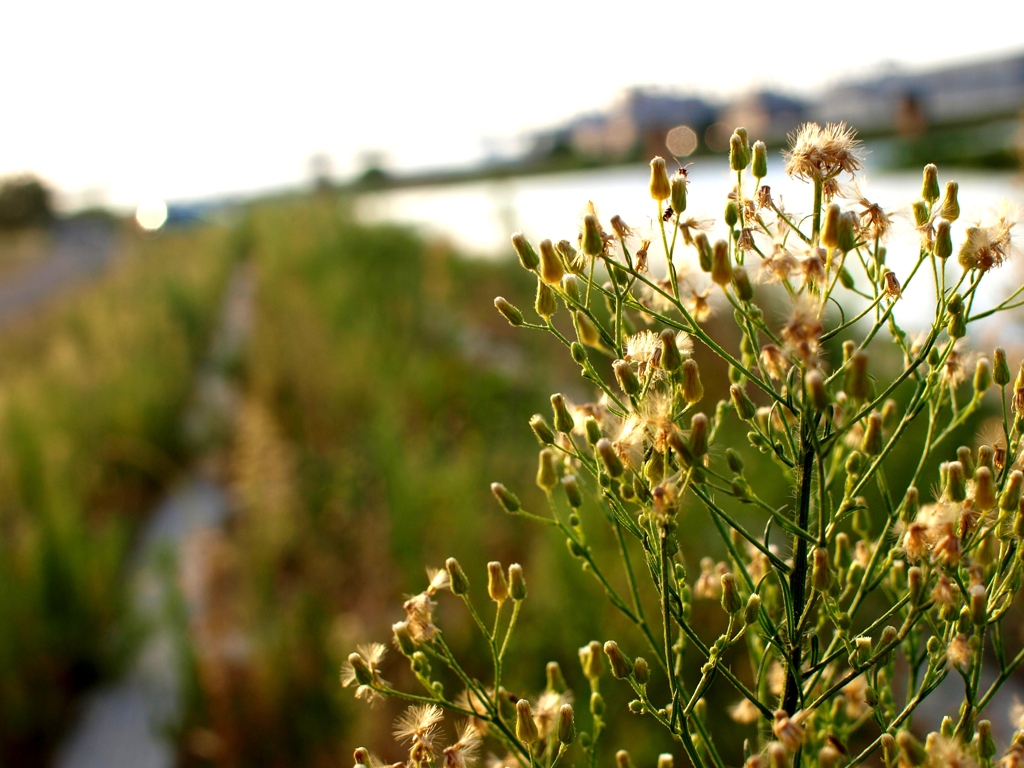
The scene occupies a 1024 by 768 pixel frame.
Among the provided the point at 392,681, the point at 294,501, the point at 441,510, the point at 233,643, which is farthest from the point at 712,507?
Result: the point at 294,501

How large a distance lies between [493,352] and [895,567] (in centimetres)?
525

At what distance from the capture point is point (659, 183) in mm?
664

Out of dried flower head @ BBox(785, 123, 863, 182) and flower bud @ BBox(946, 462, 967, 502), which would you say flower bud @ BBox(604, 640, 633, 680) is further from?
dried flower head @ BBox(785, 123, 863, 182)

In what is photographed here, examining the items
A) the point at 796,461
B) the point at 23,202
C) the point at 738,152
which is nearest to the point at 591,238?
the point at 738,152

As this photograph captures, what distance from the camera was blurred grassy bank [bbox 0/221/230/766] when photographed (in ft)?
7.75

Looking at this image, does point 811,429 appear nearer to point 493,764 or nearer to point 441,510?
point 493,764

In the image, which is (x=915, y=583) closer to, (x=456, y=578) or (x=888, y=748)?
(x=888, y=748)

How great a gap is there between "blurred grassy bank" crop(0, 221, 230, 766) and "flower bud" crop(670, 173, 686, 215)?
2.39 m

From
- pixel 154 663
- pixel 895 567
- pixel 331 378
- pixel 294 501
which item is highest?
pixel 895 567

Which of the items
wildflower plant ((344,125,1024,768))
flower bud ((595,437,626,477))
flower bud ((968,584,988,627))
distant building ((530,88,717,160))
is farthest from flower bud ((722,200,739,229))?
distant building ((530,88,717,160))

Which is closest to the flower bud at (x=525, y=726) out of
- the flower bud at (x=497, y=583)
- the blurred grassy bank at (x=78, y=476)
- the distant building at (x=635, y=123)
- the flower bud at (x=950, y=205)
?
the flower bud at (x=497, y=583)

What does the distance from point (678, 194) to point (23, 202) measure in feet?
94.2

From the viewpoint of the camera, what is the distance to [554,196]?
1688 cm

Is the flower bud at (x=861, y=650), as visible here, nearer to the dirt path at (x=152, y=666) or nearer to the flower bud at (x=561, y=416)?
the flower bud at (x=561, y=416)
